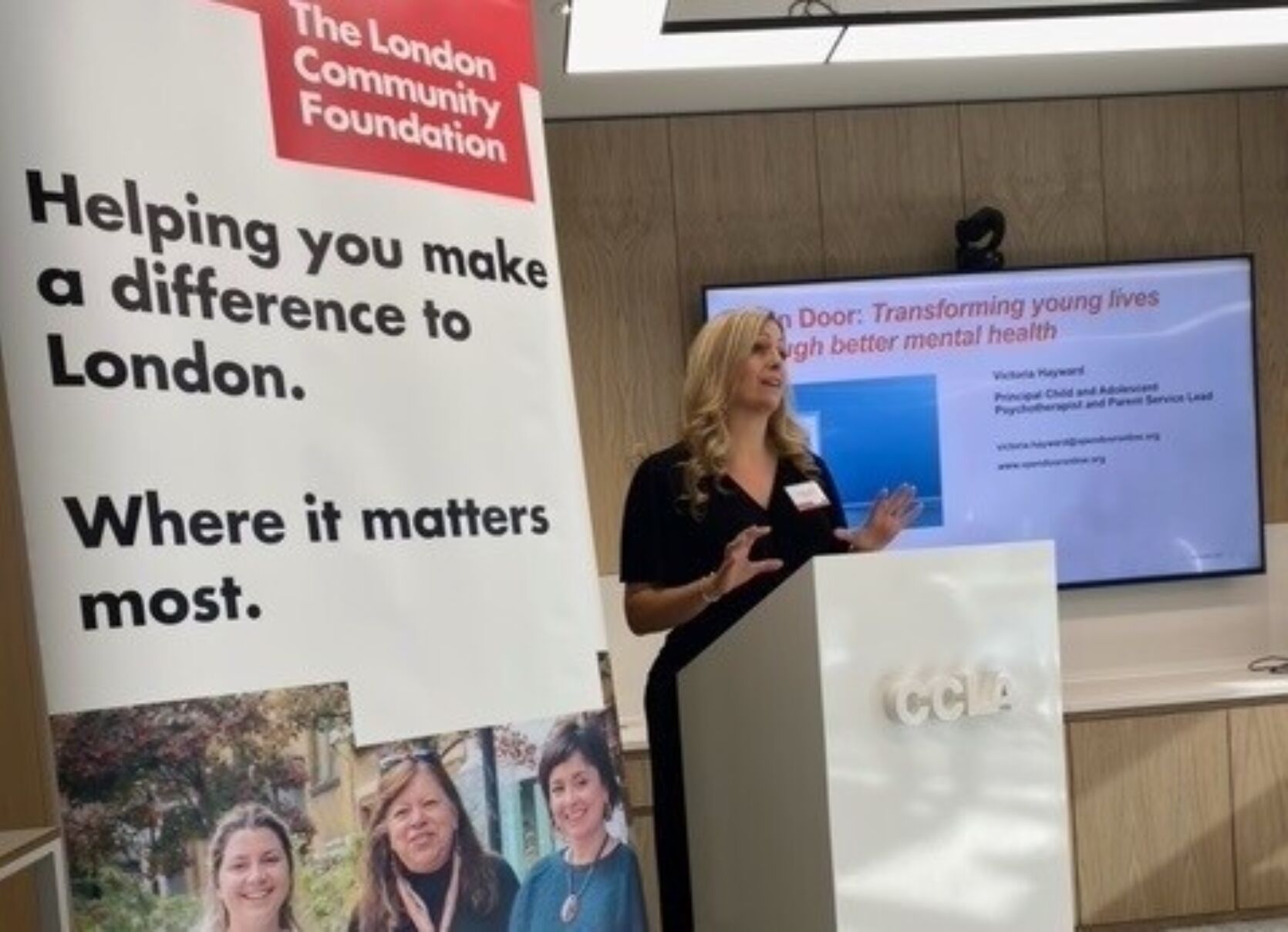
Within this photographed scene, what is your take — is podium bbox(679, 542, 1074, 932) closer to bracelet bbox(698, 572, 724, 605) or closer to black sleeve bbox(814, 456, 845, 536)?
bracelet bbox(698, 572, 724, 605)

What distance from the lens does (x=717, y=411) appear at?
2723mm

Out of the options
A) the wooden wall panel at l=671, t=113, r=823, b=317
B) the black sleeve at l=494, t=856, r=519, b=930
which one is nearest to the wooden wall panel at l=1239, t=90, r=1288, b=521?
the wooden wall panel at l=671, t=113, r=823, b=317

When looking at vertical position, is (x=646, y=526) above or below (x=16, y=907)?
above

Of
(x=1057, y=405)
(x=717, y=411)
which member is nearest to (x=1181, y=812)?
(x=1057, y=405)

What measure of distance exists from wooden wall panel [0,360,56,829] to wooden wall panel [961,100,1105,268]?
3.73 meters

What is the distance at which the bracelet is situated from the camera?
2.43 meters

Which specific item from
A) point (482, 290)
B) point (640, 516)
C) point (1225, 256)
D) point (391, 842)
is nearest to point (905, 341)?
point (1225, 256)

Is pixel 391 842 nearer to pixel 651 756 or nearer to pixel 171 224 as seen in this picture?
pixel 171 224

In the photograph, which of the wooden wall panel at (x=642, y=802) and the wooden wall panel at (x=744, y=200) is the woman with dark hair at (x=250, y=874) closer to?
the wooden wall panel at (x=642, y=802)

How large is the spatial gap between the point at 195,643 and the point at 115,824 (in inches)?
8.3

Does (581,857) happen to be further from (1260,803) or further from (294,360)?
(1260,803)

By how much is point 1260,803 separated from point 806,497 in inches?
107

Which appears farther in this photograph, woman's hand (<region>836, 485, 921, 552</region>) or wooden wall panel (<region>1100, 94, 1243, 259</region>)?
wooden wall panel (<region>1100, 94, 1243, 259</region>)

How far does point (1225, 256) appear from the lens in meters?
4.95
